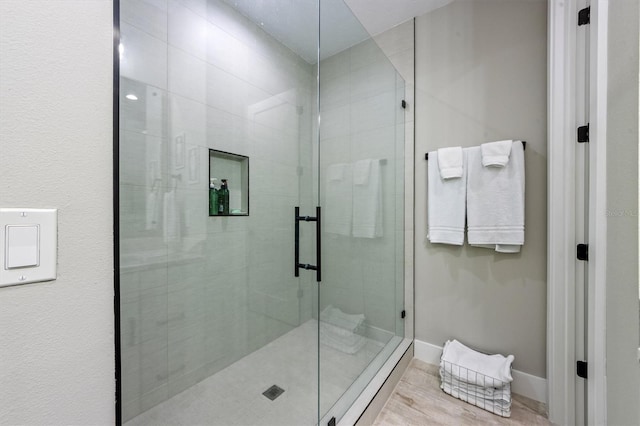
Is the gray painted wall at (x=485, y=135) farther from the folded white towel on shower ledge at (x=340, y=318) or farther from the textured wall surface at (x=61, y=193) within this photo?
the textured wall surface at (x=61, y=193)

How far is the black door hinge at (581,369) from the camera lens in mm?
1201

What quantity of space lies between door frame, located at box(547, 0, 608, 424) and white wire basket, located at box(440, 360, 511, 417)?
207mm

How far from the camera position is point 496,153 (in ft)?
4.99

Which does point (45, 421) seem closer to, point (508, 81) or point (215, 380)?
point (215, 380)

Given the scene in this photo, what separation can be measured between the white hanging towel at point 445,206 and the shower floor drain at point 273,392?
1.26 m

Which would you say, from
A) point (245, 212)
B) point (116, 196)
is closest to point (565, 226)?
point (245, 212)

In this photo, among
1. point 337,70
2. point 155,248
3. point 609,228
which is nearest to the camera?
point 609,228

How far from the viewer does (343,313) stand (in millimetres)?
1536

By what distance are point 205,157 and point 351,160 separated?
2.66ft

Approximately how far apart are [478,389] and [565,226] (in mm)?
957

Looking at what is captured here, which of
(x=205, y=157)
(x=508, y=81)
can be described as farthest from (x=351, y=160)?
(x=508, y=81)

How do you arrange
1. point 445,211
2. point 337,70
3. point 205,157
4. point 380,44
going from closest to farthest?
point 205,157
point 337,70
point 445,211
point 380,44

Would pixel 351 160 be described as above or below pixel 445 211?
above

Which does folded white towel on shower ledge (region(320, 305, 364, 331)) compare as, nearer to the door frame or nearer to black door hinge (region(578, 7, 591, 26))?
the door frame
